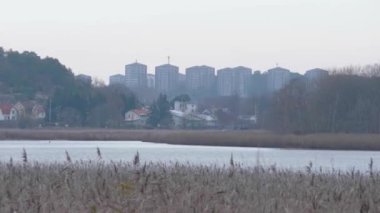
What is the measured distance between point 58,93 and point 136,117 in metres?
9.92

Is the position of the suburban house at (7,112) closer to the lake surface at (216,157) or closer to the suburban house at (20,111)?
the suburban house at (20,111)

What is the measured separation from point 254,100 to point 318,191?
116 metres

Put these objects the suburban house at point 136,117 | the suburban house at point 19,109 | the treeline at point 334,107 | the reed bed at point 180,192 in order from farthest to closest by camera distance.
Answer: the suburban house at point 136,117
the suburban house at point 19,109
the treeline at point 334,107
the reed bed at point 180,192

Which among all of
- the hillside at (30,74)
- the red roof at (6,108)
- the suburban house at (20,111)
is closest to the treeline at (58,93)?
the hillside at (30,74)

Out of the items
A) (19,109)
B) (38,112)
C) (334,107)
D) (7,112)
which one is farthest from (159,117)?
(334,107)

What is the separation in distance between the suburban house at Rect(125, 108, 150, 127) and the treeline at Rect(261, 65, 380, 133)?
1474 inches

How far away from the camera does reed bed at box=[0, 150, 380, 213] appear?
1118cm

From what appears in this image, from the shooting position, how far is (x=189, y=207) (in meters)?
11.0

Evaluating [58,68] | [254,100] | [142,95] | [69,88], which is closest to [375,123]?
[69,88]

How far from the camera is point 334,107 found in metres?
64.7

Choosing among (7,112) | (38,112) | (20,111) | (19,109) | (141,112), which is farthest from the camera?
(141,112)

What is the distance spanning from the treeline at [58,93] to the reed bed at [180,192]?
83.2m

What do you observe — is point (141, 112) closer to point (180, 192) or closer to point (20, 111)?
point (20, 111)

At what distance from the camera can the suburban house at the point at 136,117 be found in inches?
4188
